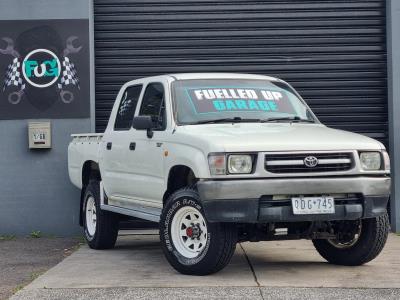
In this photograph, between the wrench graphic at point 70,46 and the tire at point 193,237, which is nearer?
the tire at point 193,237

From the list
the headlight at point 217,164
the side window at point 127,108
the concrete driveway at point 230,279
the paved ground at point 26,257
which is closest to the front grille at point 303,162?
the headlight at point 217,164

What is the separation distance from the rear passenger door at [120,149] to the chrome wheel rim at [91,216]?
61cm

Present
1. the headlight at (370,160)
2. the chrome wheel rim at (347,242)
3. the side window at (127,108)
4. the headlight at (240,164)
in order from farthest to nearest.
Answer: the side window at (127,108) → the chrome wheel rim at (347,242) → the headlight at (370,160) → the headlight at (240,164)

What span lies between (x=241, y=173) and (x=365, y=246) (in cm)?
165

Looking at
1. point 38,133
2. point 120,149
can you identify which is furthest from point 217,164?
point 38,133

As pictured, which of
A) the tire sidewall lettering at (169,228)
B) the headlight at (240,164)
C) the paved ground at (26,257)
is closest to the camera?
the headlight at (240,164)

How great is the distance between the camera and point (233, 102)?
27.4 feet

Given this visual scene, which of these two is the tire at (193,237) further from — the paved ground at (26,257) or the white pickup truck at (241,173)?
the paved ground at (26,257)

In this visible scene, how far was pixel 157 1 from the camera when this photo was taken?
12039 millimetres

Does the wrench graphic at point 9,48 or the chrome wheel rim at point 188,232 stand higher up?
the wrench graphic at point 9,48

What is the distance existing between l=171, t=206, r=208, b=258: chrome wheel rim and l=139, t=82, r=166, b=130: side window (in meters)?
1.10

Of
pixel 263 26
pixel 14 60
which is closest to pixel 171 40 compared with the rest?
pixel 263 26

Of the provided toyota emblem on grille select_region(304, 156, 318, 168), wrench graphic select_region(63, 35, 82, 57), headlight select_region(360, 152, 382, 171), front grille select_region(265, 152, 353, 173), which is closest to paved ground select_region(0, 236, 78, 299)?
front grille select_region(265, 152, 353, 173)

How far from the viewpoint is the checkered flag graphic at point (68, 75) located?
1156cm
